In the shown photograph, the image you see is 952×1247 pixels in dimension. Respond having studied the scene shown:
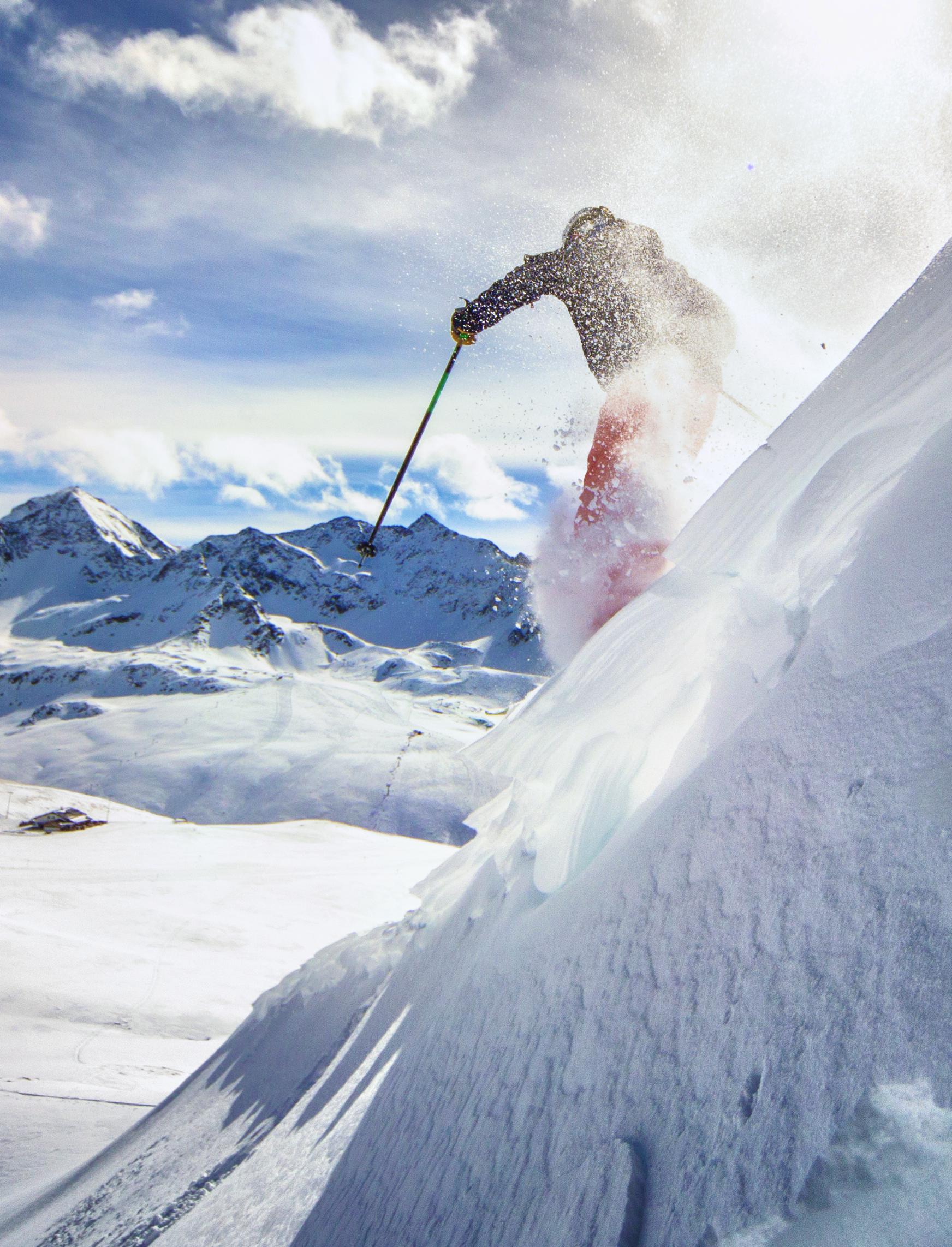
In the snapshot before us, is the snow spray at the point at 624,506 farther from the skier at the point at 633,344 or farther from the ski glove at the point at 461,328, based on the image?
the ski glove at the point at 461,328

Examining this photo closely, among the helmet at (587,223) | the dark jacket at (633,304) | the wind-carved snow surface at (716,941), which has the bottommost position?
the wind-carved snow surface at (716,941)

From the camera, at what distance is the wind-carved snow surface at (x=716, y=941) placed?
0.76m

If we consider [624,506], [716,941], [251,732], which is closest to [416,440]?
[624,506]

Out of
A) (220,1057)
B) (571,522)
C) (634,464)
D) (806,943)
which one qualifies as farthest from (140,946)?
Answer: (806,943)

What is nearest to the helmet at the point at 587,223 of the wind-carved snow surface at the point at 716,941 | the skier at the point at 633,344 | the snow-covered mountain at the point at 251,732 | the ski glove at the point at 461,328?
the skier at the point at 633,344

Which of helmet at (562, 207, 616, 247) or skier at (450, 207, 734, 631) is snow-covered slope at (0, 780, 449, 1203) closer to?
skier at (450, 207, 734, 631)

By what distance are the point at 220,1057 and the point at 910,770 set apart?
3.66 metres

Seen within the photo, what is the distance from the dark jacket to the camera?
594 cm

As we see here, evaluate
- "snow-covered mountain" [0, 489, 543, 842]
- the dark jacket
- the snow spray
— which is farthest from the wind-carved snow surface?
the dark jacket

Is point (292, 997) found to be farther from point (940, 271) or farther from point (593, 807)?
point (940, 271)

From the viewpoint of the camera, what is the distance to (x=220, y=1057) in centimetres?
336

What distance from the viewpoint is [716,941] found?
40.3 inches

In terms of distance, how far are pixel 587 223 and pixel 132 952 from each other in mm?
8917

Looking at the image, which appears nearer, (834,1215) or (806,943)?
(834,1215)
